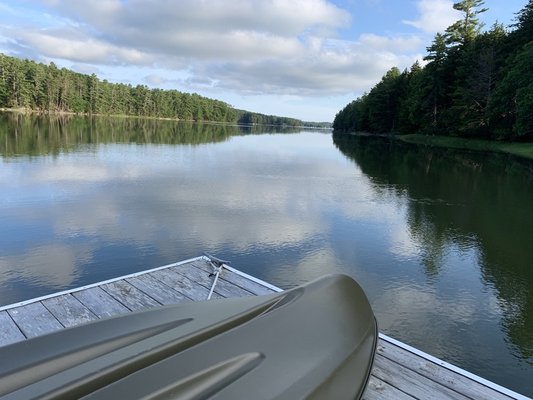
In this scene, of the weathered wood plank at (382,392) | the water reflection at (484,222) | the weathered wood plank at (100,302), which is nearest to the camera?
the weathered wood plank at (382,392)

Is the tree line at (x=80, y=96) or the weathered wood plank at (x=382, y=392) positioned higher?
the tree line at (x=80, y=96)

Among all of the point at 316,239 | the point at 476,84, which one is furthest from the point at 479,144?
the point at 316,239

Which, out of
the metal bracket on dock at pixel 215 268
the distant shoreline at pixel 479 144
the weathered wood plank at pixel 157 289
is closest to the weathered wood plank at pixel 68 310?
the weathered wood plank at pixel 157 289

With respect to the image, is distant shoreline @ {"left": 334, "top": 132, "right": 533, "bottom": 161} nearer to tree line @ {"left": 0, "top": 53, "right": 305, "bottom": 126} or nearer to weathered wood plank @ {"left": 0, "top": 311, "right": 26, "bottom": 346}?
weathered wood plank @ {"left": 0, "top": 311, "right": 26, "bottom": 346}

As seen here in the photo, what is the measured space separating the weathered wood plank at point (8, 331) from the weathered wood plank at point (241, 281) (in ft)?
6.82

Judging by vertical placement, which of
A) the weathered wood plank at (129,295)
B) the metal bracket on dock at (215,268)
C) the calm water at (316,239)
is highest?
the metal bracket on dock at (215,268)

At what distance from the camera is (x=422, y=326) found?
4949 mm

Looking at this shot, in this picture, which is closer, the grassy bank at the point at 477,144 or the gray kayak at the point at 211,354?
the gray kayak at the point at 211,354

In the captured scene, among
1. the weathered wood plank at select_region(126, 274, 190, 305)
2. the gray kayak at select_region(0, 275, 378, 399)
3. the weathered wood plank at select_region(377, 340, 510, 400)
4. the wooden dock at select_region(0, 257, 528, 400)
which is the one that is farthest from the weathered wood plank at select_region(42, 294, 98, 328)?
the weathered wood plank at select_region(377, 340, 510, 400)

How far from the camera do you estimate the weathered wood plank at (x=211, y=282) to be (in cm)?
433

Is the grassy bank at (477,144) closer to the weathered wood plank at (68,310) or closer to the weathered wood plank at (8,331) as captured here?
the weathered wood plank at (68,310)

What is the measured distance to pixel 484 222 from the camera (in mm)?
10172

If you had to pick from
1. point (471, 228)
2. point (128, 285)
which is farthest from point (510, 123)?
point (128, 285)

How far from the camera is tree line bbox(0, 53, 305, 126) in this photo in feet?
241
